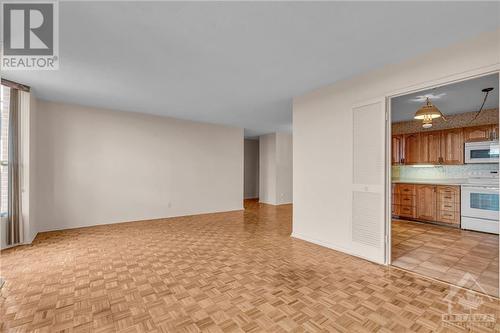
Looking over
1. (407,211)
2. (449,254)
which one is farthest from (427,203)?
(449,254)

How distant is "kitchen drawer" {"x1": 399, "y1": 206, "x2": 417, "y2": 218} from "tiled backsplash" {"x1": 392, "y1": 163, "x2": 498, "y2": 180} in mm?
968

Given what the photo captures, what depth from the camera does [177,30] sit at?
7.39 ft

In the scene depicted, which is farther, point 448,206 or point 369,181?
point 448,206

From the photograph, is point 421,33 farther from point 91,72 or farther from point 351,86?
point 91,72

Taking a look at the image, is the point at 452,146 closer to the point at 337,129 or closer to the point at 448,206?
the point at 448,206

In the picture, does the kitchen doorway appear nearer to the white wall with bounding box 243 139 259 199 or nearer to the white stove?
the white stove

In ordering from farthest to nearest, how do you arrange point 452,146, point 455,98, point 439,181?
point 439,181, point 452,146, point 455,98

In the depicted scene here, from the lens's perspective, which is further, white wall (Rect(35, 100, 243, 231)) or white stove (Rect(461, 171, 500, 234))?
white wall (Rect(35, 100, 243, 231))

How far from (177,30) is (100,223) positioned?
4754mm

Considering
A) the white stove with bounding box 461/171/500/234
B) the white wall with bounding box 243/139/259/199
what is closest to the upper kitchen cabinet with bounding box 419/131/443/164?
the white stove with bounding box 461/171/500/234

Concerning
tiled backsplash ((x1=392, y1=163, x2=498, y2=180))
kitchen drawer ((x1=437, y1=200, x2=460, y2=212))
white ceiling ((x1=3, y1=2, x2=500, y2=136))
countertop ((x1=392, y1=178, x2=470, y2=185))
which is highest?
white ceiling ((x1=3, y1=2, x2=500, y2=136))

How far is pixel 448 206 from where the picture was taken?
5.21 meters

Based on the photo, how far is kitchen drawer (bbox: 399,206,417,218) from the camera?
19.0 ft

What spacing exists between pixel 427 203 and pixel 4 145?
27.5ft
